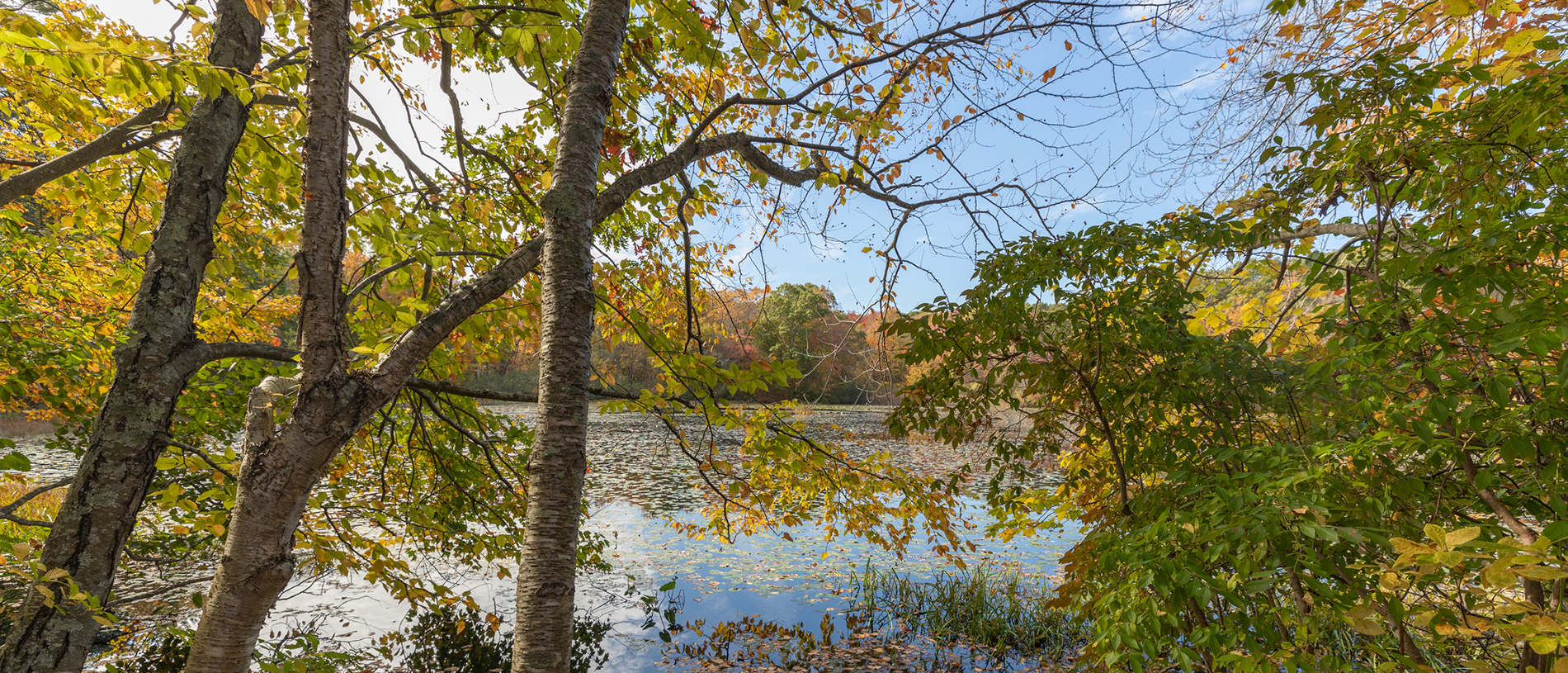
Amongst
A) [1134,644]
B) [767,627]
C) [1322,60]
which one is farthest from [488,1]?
[767,627]

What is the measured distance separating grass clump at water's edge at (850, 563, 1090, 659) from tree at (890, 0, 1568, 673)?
3.33m

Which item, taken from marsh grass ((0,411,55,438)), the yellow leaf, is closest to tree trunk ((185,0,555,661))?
the yellow leaf

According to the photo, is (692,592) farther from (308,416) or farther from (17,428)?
(17,428)

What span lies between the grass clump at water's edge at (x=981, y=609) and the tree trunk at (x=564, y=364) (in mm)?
5413

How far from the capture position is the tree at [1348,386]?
156cm

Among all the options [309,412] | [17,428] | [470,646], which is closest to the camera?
[309,412]

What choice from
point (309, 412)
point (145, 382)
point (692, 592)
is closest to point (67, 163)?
point (145, 382)

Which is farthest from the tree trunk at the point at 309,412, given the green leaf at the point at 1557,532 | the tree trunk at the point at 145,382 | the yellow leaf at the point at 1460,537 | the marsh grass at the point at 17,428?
the marsh grass at the point at 17,428

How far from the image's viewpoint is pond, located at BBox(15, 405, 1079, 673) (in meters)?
5.97

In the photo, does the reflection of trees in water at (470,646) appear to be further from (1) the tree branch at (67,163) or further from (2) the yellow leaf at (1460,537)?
(2) the yellow leaf at (1460,537)

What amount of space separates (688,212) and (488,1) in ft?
5.43

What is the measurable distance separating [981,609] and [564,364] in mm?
6141

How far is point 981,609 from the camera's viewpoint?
21.3 feet

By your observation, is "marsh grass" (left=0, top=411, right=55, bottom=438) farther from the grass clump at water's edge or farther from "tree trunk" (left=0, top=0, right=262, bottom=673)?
the grass clump at water's edge
